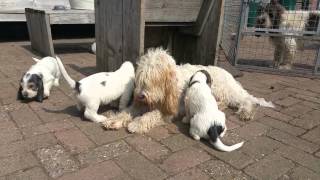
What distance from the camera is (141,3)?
3830 mm

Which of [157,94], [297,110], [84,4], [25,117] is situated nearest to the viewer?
[157,94]

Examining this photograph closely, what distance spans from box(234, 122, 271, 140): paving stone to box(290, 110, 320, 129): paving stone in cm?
47

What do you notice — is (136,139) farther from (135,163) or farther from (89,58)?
(89,58)

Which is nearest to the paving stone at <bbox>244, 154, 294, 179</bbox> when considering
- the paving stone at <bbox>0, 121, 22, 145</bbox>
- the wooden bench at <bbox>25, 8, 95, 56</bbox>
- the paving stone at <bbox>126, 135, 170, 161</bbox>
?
the paving stone at <bbox>126, 135, 170, 161</bbox>

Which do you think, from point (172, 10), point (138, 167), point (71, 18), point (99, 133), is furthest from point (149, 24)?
point (138, 167)

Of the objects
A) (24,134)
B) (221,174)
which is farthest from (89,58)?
(221,174)

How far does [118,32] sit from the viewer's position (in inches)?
175

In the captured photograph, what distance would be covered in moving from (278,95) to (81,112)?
309 cm

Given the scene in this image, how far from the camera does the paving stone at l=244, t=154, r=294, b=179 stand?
2.69m

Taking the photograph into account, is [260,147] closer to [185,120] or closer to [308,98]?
[185,120]

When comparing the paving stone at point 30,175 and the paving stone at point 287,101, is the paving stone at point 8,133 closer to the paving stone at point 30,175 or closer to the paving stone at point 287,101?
the paving stone at point 30,175

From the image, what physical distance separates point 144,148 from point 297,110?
7.99 feet

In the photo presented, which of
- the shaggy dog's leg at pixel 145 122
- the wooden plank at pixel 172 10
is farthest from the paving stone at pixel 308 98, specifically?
the shaggy dog's leg at pixel 145 122

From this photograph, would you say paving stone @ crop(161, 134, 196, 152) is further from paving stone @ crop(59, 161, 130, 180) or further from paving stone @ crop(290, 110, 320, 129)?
paving stone @ crop(290, 110, 320, 129)
